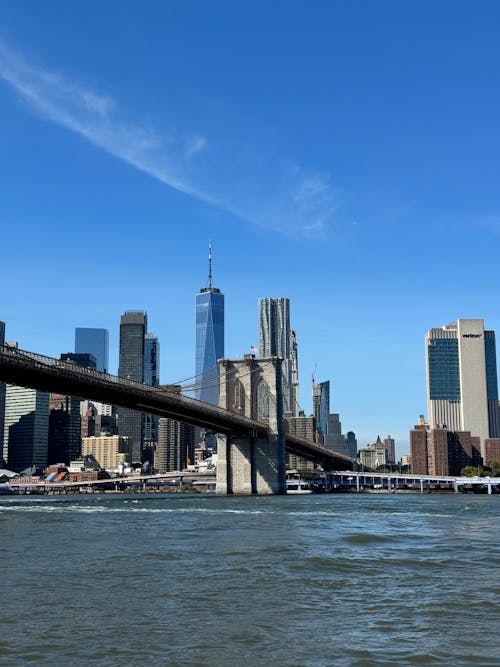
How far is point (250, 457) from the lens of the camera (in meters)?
97.3

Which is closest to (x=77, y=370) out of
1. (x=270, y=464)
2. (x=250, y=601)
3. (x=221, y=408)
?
(x=221, y=408)

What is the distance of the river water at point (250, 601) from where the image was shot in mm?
11727

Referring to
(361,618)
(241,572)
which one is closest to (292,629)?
(361,618)

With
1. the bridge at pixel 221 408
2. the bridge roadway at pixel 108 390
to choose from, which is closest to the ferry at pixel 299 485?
the bridge at pixel 221 408

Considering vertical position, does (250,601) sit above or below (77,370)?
below

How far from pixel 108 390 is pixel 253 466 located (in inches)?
1337

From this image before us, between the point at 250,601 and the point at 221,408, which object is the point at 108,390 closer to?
the point at 221,408

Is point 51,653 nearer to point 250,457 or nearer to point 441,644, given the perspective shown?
point 441,644

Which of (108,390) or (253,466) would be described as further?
(253,466)

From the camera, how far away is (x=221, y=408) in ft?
295

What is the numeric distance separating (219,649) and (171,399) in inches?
2565

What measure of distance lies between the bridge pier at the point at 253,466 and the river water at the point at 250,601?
66.4 metres

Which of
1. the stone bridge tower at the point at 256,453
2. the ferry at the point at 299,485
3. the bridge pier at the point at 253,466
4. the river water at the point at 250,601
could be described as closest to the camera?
the river water at the point at 250,601

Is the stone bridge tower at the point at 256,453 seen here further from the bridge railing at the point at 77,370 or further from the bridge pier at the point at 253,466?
the bridge railing at the point at 77,370
